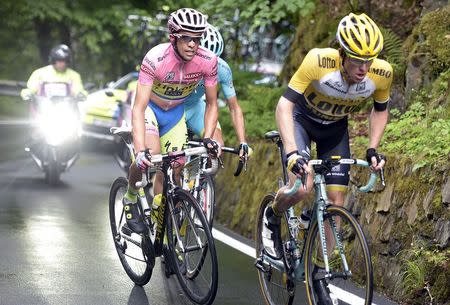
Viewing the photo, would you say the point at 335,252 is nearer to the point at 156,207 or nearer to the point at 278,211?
the point at 278,211

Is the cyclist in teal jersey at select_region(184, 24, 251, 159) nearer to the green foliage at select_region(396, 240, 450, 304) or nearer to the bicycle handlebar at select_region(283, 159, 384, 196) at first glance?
the green foliage at select_region(396, 240, 450, 304)

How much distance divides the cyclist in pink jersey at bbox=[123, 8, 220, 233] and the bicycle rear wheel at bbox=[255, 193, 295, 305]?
0.60 m

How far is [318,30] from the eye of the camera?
15.6 metres

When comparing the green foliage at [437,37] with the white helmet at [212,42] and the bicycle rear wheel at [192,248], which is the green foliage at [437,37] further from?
the bicycle rear wheel at [192,248]

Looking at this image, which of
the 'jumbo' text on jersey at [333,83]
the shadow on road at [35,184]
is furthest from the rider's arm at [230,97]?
the shadow on road at [35,184]

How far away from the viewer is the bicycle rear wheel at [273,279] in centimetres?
771

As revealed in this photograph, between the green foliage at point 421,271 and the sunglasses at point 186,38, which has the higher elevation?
the sunglasses at point 186,38

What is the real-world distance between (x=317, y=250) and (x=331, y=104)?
1.13 meters

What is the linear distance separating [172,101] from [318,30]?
21.6 feet

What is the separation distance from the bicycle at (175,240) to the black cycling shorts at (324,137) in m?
0.72

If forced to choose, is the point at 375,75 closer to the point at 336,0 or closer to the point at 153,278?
the point at 153,278

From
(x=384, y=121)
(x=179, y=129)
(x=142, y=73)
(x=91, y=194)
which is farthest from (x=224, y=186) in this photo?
(x=384, y=121)

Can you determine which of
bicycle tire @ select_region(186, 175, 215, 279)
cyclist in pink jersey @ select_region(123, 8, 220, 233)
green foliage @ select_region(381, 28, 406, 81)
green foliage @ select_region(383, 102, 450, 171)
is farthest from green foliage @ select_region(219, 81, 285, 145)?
cyclist in pink jersey @ select_region(123, 8, 220, 233)

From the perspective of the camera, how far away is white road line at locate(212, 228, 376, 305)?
23.9ft
